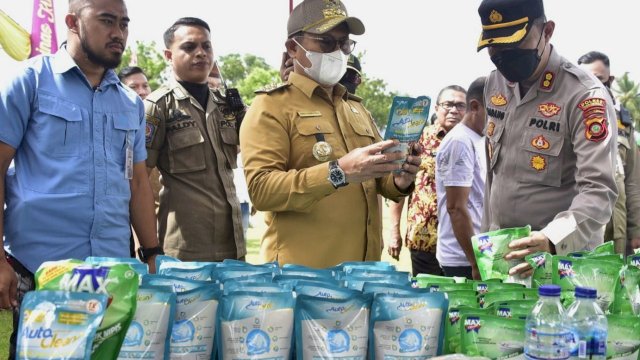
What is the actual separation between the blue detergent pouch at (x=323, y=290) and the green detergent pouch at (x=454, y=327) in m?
0.27

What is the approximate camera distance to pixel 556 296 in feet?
6.10

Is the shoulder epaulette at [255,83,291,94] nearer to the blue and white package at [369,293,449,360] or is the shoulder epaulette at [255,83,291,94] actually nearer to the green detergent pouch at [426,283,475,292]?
the green detergent pouch at [426,283,475,292]

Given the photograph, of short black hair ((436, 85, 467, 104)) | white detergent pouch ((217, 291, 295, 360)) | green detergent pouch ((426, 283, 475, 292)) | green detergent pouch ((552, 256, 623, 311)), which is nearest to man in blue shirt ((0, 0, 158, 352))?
white detergent pouch ((217, 291, 295, 360))

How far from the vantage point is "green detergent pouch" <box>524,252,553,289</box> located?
2469mm

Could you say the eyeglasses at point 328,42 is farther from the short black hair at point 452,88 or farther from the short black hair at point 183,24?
the short black hair at point 452,88

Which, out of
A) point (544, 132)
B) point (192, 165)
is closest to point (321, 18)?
point (544, 132)

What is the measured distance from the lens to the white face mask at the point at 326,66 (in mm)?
3113

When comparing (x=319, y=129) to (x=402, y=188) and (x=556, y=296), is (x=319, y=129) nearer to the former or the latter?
(x=402, y=188)

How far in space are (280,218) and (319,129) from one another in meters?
0.41

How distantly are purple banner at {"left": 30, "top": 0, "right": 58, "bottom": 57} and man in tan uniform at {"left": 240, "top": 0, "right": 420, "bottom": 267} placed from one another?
8230 mm

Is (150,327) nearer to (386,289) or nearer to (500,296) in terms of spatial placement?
(386,289)

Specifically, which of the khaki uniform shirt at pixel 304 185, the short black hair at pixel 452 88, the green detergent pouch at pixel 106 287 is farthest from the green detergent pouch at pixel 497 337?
the short black hair at pixel 452 88

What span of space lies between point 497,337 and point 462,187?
242 centimetres

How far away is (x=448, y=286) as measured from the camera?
7.79 ft
